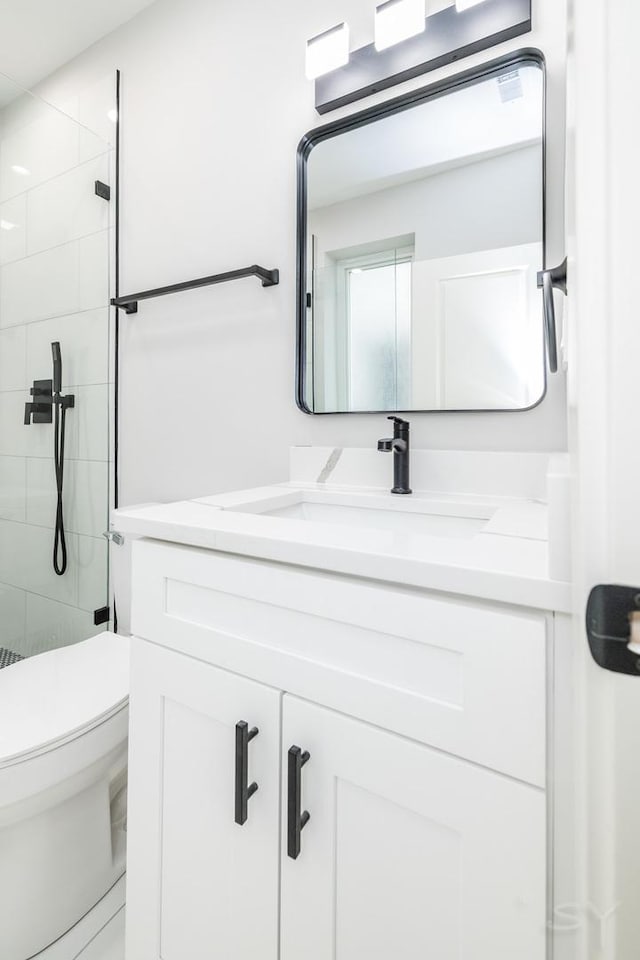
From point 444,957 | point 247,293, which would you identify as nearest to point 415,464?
point 247,293

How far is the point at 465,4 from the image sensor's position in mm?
1020

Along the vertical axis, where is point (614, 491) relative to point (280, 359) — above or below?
below

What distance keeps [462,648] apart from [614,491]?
0.25 meters

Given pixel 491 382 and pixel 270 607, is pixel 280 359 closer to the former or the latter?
pixel 491 382

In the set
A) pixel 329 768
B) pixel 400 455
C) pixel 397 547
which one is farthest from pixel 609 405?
pixel 400 455

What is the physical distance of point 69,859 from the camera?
1016mm

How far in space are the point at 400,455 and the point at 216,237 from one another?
0.88 m

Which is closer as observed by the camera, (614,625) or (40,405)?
(614,625)

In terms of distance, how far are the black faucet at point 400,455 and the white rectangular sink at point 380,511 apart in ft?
0.12

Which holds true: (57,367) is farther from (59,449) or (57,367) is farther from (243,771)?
(243,771)

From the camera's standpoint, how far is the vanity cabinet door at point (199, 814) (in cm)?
66

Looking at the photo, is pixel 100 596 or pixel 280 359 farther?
pixel 100 596

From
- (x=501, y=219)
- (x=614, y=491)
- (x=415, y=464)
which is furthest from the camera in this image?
(x=415, y=464)

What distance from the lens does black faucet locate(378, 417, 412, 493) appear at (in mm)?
1034
